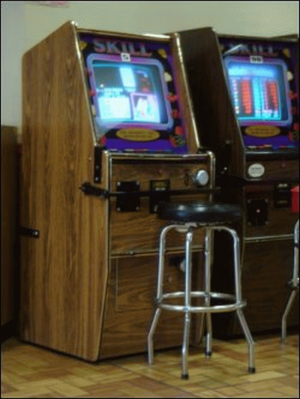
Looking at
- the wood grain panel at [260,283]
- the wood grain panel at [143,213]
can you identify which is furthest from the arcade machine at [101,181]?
the wood grain panel at [260,283]

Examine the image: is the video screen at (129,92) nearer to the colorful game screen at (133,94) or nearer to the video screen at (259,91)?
the colorful game screen at (133,94)

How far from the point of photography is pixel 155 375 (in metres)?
3.22

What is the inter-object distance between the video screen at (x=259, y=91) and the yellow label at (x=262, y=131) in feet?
0.09

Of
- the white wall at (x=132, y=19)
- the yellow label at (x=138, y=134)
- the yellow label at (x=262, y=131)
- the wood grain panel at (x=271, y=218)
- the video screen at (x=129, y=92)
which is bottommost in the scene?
the wood grain panel at (x=271, y=218)

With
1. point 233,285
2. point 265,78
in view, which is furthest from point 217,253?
point 265,78

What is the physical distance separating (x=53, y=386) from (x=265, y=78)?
190 centimetres

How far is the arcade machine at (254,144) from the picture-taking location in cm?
375

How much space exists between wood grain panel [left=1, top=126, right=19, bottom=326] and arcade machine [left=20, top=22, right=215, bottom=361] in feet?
0.25

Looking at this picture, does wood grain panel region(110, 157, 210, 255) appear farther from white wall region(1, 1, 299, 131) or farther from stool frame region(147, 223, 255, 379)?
white wall region(1, 1, 299, 131)

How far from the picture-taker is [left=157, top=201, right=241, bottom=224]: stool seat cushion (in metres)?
3.17

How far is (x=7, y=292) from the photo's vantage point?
3.76m

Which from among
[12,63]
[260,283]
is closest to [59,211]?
[12,63]

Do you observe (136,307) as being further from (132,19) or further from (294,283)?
(132,19)

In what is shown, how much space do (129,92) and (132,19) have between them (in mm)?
1005
